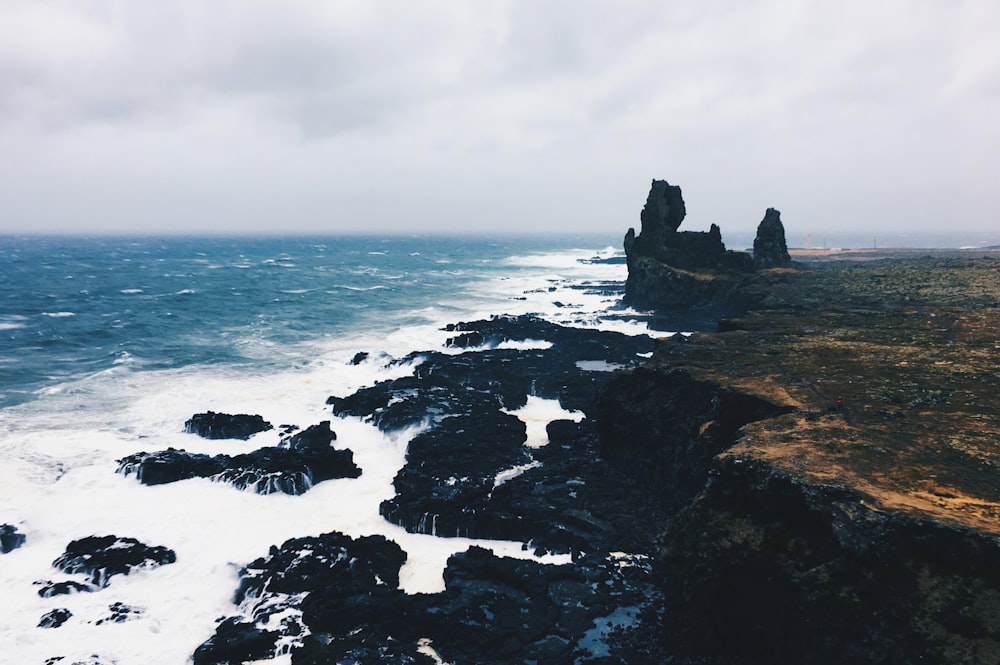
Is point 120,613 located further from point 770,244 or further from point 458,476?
point 770,244

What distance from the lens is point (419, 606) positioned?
18.1 meters

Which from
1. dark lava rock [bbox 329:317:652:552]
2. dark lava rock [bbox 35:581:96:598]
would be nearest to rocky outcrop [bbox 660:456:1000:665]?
dark lava rock [bbox 329:317:652:552]

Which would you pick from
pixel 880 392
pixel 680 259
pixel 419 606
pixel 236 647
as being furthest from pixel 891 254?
pixel 236 647

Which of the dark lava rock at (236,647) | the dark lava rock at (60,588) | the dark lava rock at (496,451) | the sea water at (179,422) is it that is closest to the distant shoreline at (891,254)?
the sea water at (179,422)

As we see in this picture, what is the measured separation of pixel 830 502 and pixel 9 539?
28.6 meters

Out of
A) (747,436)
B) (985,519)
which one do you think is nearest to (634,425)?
(747,436)

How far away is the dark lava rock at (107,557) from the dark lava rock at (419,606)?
388 cm

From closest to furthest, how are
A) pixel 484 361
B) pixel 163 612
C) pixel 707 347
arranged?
1. pixel 163 612
2. pixel 707 347
3. pixel 484 361

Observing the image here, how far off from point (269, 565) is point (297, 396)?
21384mm

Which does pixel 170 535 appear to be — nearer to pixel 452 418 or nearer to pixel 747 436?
pixel 452 418

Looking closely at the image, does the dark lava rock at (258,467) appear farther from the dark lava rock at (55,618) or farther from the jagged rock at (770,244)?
the jagged rock at (770,244)

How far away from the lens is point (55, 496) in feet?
86.1

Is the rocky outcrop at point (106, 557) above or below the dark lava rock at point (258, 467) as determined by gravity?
below

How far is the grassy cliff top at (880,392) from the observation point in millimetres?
13852
